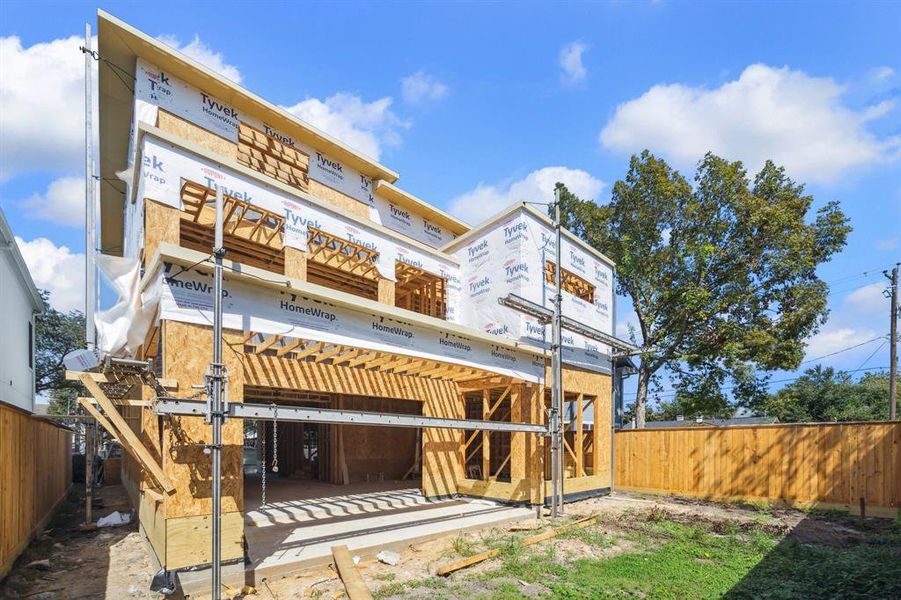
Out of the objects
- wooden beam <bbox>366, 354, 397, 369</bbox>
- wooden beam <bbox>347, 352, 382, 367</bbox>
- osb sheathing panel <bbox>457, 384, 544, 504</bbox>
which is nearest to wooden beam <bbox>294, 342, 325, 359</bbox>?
wooden beam <bbox>347, 352, 382, 367</bbox>

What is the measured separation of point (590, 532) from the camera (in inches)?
386

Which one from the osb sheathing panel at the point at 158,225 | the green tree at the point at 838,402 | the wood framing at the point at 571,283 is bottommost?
the green tree at the point at 838,402

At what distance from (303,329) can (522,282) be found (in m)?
6.88

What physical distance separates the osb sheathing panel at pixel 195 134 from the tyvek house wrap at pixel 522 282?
689 centimetres

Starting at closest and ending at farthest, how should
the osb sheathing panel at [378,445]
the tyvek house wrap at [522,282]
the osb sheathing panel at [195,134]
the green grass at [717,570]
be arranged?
the green grass at [717,570]
the osb sheathing panel at [195,134]
the tyvek house wrap at [522,282]
the osb sheathing panel at [378,445]

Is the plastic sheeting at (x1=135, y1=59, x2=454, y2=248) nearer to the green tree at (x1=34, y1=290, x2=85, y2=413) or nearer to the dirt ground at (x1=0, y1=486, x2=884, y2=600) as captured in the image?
the dirt ground at (x1=0, y1=486, x2=884, y2=600)

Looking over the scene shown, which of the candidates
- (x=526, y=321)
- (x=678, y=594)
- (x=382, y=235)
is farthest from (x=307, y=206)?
(x=678, y=594)

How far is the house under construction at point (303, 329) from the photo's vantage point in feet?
22.4

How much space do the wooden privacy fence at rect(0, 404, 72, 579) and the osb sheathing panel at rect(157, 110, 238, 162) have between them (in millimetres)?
6742

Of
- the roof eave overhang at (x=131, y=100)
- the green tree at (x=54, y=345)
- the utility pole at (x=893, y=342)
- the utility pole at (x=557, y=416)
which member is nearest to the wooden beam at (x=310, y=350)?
the utility pole at (x=557, y=416)

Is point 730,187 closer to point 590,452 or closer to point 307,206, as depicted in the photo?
point 590,452

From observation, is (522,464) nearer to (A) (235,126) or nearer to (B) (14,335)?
(A) (235,126)

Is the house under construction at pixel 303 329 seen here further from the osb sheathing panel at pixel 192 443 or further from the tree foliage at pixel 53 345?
the tree foliage at pixel 53 345

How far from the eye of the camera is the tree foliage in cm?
3400
